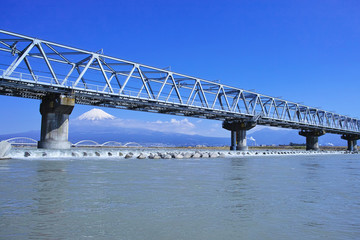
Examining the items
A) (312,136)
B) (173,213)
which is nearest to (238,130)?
(312,136)

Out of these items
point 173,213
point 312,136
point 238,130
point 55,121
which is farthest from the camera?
point 312,136

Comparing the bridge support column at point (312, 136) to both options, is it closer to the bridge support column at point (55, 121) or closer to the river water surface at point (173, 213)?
the bridge support column at point (55, 121)

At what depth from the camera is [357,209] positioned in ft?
26.7

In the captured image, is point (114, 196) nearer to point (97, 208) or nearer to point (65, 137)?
point (97, 208)

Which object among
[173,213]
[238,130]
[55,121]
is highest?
[238,130]

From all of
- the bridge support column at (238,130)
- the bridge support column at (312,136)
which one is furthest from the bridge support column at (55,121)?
the bridge support column at (312,136)

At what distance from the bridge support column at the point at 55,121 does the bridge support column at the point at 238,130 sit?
4241cm

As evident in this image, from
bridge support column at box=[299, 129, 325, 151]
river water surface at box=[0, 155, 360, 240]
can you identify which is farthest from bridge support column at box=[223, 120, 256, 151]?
river water surface at box=[0, 155, 360, 240]

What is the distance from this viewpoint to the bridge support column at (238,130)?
232ft

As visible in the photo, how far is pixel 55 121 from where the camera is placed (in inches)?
1478

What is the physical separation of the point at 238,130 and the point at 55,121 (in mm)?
45517

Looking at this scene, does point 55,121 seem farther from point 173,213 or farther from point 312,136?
point 312,136

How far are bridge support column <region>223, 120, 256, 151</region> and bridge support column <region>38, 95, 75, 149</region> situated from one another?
4241 cm

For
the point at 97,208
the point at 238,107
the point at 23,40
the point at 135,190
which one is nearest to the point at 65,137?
the point at 23,40
